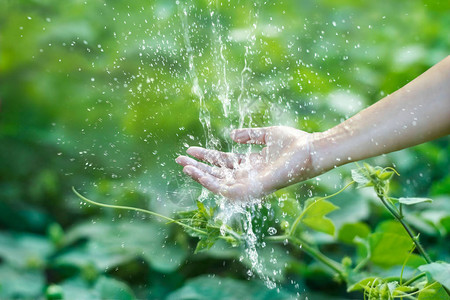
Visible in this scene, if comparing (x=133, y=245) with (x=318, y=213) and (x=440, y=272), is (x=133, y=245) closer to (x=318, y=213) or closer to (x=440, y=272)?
(x=318, y=213)

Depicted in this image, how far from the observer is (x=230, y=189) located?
94 centimetres

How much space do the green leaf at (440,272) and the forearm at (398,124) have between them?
24 cm

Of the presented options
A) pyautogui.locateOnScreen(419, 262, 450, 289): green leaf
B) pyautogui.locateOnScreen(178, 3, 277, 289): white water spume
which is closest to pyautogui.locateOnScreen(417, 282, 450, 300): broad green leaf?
pyautogui.locateOnScreen(419, 262, 450, 289): green leaf

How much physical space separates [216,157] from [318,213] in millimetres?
219

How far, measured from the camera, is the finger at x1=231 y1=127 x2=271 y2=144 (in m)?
1.03

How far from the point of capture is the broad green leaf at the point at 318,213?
950 mm

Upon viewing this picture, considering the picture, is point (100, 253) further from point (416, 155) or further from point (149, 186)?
point (416, 155)

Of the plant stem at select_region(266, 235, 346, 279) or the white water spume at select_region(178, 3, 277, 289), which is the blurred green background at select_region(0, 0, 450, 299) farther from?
the plant stem at select_region(266, 235, 346, 279)

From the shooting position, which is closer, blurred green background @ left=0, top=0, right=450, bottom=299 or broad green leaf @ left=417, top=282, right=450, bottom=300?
broad green leaf @ left=417, top=282, right=450, bottom=300

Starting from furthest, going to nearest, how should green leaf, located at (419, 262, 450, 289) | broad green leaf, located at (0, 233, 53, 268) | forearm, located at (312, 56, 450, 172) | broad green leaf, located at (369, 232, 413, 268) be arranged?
broad green leaf, located at (0, 233, 53, 268), broad green leaf, located at (369, 232, 413, 268), forearm, located at (312, 56, 450, 172), green leaf, located at (419, 262, 450, 289)

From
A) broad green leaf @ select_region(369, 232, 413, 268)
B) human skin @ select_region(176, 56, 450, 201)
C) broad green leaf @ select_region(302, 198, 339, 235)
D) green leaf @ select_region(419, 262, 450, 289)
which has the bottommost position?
green leaf @ select_region(419, 262, 450, 289)

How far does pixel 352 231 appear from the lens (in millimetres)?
1252

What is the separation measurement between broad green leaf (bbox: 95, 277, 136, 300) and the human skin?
317 millimetres

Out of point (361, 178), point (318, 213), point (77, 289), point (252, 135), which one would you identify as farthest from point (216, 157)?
point (77, 289)
